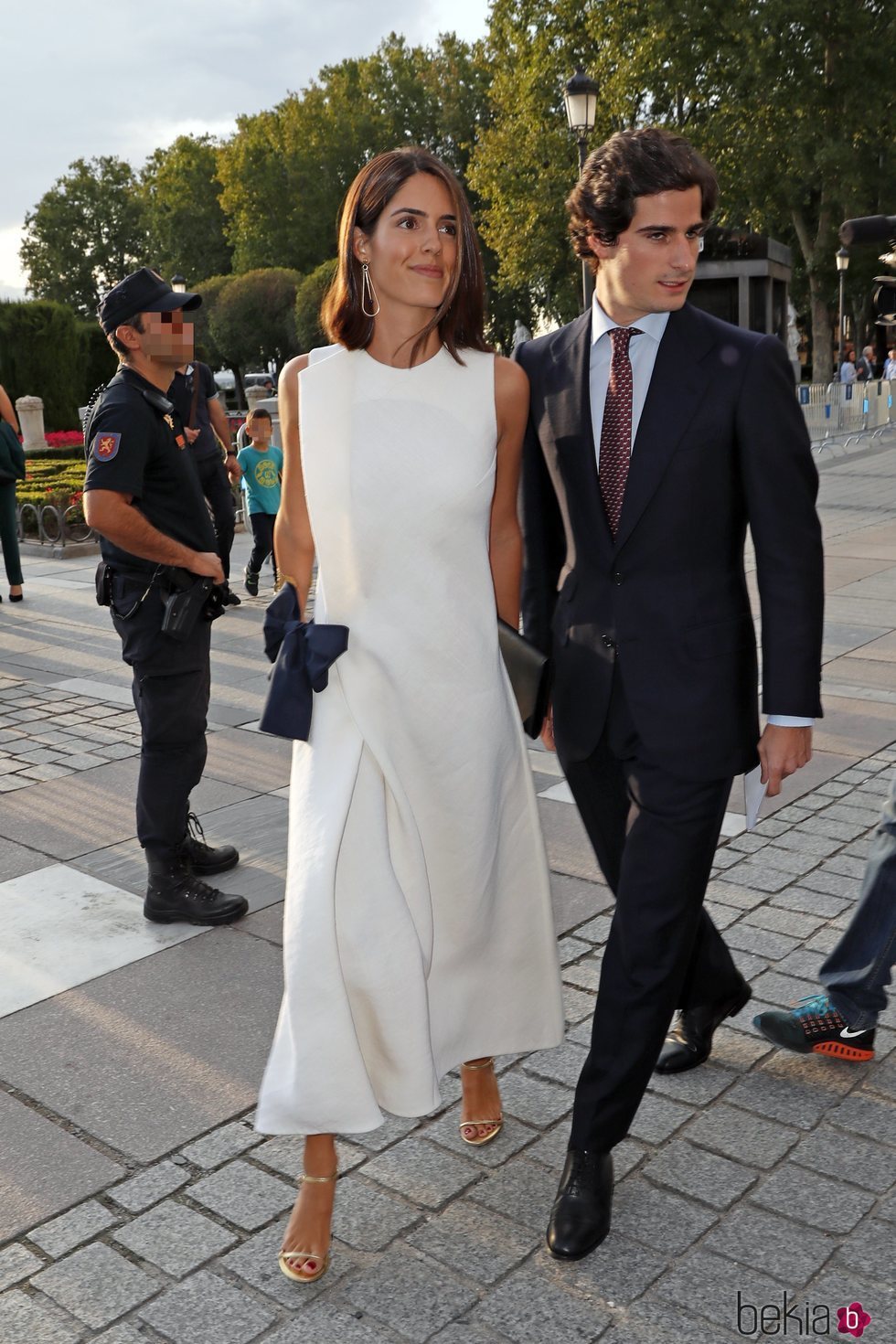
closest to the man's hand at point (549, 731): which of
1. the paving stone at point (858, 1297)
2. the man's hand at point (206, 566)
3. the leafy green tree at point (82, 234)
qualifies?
the paving stone at point (858, 1297)

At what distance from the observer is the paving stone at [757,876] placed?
422 centimetres

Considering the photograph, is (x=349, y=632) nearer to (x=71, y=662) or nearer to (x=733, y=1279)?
(x=733, y=1279)

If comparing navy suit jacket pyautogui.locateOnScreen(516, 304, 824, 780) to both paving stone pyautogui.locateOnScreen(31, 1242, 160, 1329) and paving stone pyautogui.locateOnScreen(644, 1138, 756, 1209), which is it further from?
paving stone pyautogui.locateOnScreen(31, 1242, 160, 1329)

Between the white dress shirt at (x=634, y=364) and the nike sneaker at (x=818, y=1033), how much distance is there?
3.16 ft

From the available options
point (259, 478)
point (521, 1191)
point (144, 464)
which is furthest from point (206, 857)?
point (259, 478)

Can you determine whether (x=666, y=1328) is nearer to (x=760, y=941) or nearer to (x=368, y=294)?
(x=760, y=941)

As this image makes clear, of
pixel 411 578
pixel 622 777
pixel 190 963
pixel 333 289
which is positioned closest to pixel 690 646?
pixel 622 777

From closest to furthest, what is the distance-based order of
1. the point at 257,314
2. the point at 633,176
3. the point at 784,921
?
1. the point at 633,176
2. the point at 784,921
3. the point at 257,314

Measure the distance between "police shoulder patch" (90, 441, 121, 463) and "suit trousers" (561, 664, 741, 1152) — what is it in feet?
6.95

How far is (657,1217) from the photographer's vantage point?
2621 mm

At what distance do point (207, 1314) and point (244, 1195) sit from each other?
14.7 inches

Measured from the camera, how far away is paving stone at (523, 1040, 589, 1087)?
3.18 meters

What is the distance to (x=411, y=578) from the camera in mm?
2562

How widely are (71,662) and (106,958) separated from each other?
500 centimetres
